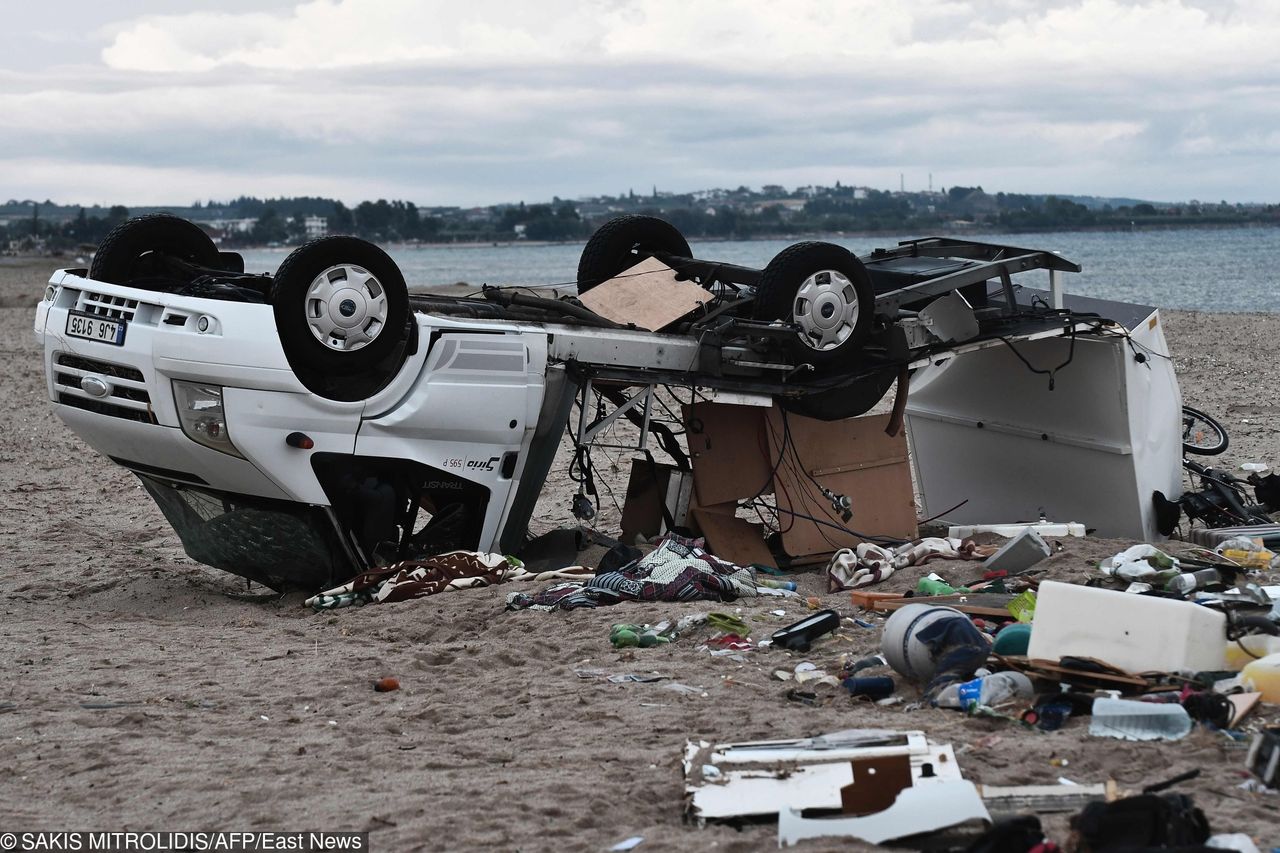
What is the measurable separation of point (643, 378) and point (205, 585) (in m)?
3.08

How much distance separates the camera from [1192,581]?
22.6 feet

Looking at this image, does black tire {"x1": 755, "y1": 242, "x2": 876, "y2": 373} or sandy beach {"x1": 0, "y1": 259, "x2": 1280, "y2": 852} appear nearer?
sandy beach {"x1": 0, "y1": 259, "x2": 1280, "y2": 852}

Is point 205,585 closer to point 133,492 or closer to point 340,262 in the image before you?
point 340,262

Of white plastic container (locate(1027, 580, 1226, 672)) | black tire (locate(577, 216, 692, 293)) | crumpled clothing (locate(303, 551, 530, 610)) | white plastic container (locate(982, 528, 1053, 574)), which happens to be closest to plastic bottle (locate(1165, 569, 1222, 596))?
white plastic container (locate(982, 528, 1053, 574))

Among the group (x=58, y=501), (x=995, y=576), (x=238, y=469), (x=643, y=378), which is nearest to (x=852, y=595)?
(x=995, y=576)

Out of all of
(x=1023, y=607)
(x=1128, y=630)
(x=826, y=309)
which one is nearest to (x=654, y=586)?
(x=1023, y=607)

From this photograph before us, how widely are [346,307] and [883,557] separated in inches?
129

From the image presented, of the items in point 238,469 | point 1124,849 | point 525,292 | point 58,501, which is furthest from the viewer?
point 58,501

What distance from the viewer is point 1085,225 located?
11056cm

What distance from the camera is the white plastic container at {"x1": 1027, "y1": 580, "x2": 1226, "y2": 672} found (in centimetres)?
532

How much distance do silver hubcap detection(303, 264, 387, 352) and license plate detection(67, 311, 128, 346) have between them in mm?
990

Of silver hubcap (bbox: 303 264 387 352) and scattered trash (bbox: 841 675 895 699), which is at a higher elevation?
silver hubcap (bbox: 303 264 387 352)

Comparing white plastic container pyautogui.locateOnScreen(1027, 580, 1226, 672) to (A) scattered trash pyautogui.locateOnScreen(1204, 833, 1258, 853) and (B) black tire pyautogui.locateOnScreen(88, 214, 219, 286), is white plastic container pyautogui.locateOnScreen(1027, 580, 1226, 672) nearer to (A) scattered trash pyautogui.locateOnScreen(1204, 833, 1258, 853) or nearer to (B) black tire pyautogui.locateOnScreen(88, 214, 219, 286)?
(A) scattered trash pyautogui.locateOnScreen(1204, 833, 1258, 853)

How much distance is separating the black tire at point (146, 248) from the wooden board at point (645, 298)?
220cm
